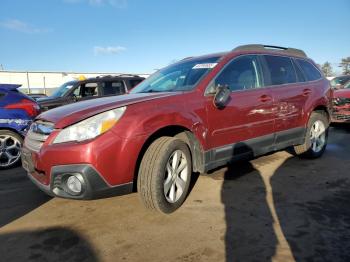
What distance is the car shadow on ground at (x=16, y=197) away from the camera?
3.49 m

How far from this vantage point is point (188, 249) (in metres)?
2.67

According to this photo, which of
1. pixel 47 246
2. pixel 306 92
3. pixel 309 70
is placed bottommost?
pixel 47 246

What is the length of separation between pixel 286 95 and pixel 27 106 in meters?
4.40

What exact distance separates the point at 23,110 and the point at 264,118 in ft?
13.5

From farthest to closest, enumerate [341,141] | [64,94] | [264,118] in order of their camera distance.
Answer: [64,94], [341,141], [264,118]

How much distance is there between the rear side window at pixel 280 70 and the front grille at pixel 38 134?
121 inches

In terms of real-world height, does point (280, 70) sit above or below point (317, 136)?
above

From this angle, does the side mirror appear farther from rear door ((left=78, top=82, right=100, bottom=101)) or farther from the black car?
rear door ((left=78, top=82, right=100, bottom=101))

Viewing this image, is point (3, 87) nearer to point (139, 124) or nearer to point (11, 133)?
point (11, 133)

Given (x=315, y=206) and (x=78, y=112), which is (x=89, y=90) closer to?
(x=78, y=112)

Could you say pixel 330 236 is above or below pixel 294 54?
below

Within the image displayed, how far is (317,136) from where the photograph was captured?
5.59m

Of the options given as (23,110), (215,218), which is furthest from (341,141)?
(23,110)

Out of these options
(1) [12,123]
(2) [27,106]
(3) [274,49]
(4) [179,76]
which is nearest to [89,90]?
(2) [27,106]
